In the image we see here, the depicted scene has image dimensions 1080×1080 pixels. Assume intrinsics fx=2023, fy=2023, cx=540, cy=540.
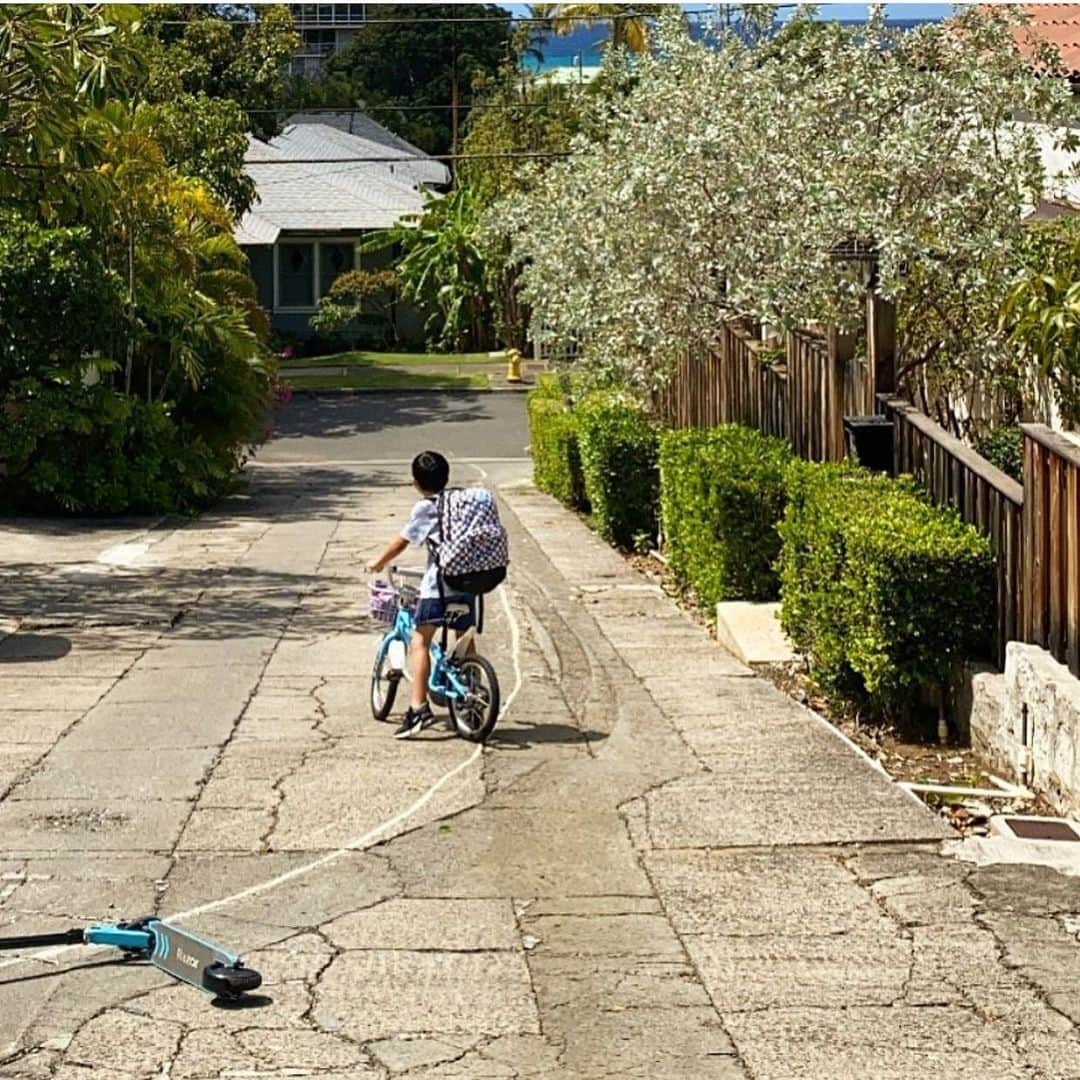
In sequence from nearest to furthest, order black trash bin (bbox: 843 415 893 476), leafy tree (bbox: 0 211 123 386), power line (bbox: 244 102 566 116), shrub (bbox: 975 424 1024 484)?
black trash bin (bbox: 843 415 893 476), shrub (bbox: 975 424 1024 484), leafy tree (bbox: 0 211 123 386), power line (bbox: 244 102 566 116)

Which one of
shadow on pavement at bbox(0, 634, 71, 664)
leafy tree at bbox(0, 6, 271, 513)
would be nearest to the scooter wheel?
shadow on pavement at bbox(0, 634, 71, 664)

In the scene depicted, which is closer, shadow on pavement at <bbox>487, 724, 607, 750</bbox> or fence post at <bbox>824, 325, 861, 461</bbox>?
shadow on pavement at <bbox>487, 724, 607, 750</bbox>

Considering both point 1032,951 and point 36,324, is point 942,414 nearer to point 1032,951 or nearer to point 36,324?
point 1032,951

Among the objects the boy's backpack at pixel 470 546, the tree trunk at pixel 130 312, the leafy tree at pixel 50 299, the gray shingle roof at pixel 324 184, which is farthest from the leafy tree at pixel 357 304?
the boy's backpack at pixel 470 546

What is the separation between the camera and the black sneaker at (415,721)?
10.6 m

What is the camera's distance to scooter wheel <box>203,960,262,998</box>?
6355mm

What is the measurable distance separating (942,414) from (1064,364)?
3.49m

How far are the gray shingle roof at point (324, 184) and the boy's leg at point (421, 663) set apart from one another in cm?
4426

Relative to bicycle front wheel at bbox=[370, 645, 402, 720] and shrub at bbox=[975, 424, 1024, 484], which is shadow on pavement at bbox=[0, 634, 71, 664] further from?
shrub at bbox=[975, 424, 1024, 484]

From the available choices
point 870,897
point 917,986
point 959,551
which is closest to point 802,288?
point 959,551

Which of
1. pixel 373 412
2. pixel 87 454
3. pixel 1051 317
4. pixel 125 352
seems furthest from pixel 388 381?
pixel 1051 317

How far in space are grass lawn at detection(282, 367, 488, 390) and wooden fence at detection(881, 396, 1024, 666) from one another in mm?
36010

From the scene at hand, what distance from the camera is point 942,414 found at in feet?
50.5

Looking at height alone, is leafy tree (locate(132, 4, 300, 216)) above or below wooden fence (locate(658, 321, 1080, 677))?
above
